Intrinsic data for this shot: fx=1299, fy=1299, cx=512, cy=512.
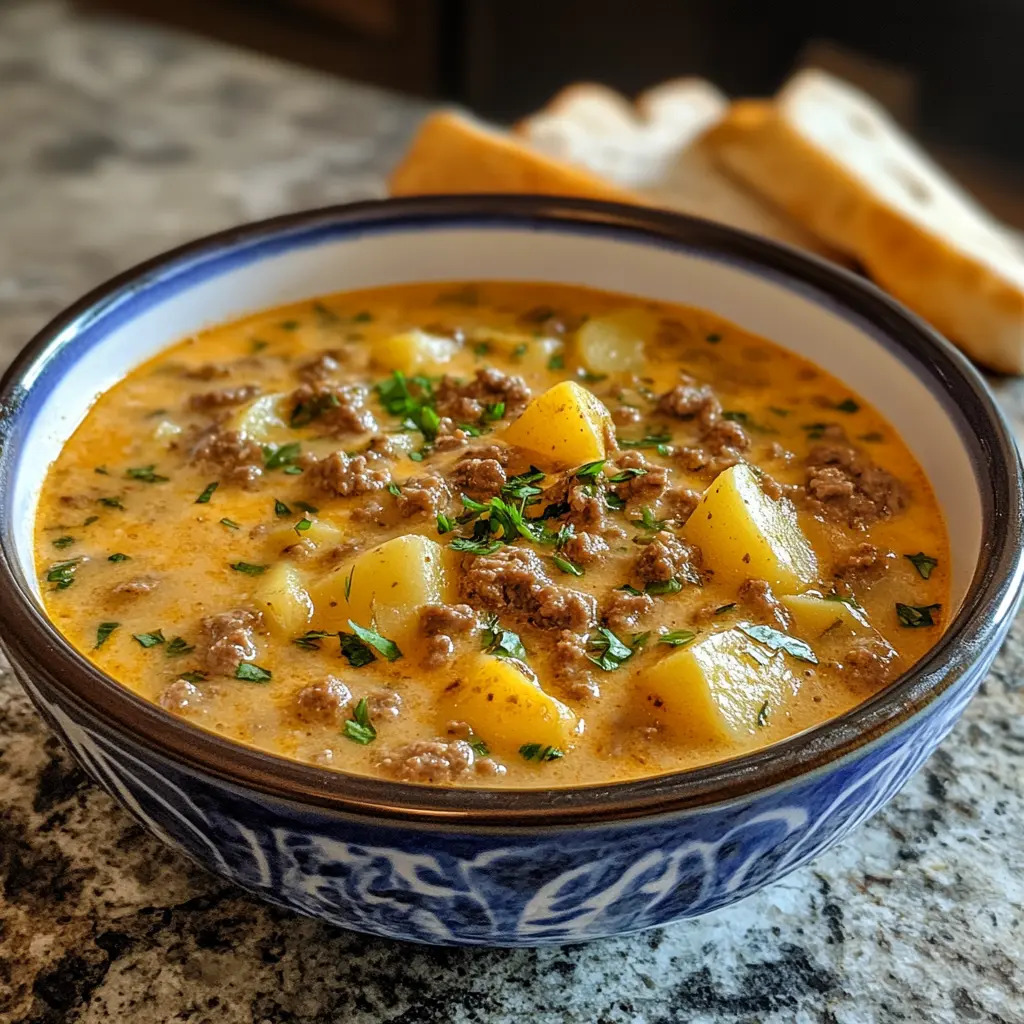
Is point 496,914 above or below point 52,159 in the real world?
above

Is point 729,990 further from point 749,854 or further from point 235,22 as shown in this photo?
point 235,22

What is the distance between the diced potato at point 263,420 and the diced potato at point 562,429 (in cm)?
54

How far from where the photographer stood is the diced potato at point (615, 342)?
3.23 metres

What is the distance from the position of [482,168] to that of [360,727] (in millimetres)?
2691

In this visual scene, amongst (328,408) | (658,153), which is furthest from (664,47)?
(328,408)

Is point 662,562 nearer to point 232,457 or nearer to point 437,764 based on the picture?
point 437,764

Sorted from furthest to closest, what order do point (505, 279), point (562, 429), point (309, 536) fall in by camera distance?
point (505, 279)
point (562, 429)
point (309, 536)

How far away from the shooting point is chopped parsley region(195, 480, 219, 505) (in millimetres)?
2678

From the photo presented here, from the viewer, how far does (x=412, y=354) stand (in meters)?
3.20

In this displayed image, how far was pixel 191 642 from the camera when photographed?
2.30 m

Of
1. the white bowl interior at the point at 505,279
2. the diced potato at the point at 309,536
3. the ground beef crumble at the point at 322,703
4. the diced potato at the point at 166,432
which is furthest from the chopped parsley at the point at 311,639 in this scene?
the diced potato at the point at 166,432

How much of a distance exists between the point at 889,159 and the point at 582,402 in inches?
110

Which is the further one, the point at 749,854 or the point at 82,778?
the point at 82,778

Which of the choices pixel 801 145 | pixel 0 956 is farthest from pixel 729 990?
pixel 801 145
